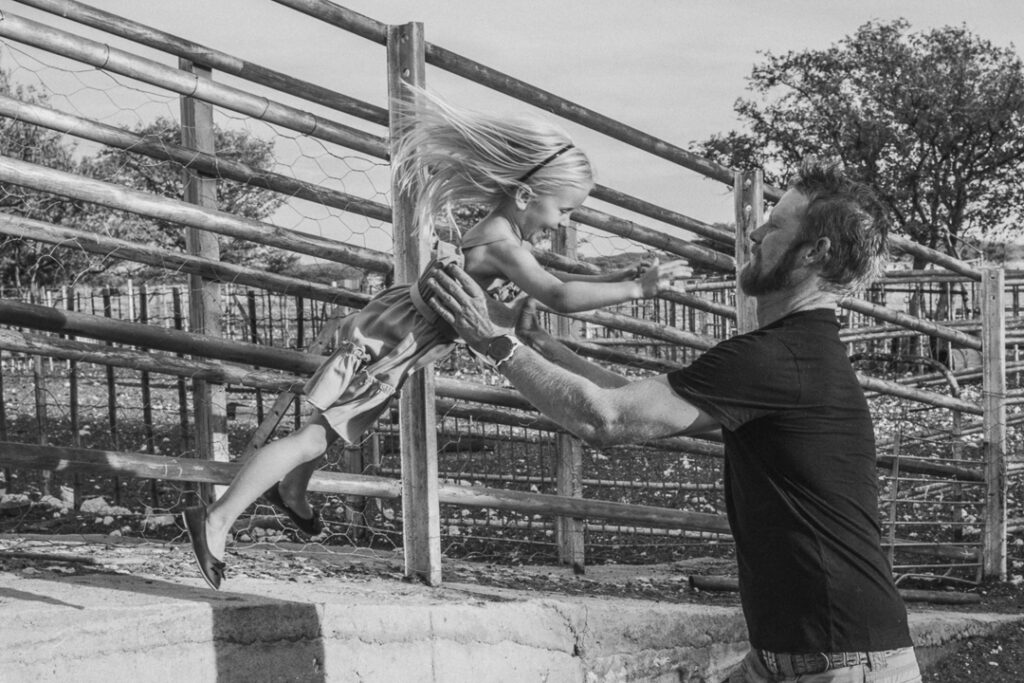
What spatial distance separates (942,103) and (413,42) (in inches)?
943

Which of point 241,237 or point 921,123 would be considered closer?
point 241,237

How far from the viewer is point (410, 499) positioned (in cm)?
437

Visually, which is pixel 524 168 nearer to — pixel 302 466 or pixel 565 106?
pixel 302 466

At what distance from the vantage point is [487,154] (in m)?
3.43

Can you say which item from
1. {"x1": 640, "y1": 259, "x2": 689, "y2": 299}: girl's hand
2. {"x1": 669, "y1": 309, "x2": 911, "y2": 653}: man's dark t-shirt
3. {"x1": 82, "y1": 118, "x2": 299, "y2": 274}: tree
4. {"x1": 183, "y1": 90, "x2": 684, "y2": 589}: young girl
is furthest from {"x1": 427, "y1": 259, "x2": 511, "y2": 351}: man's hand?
{"x1": 82, "y1": 118, "x2": 299, "y2": 274}: tree

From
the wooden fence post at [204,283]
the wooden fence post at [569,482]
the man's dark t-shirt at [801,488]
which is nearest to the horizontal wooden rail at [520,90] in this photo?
the wooden fence post at [204,283]

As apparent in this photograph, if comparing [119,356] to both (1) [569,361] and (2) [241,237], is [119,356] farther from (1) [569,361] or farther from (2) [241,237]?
(1) [569,361]

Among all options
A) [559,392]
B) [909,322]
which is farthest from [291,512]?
[909,322]

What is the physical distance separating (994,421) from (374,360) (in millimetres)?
5064

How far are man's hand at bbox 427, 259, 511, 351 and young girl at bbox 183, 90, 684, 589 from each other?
0.66 meters

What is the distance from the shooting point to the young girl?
3400 mm

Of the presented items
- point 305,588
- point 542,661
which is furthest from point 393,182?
point 542,661

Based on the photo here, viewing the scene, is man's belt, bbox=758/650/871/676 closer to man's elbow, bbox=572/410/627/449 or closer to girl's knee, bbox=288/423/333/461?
man's elbow, bbox=572/410/627/449

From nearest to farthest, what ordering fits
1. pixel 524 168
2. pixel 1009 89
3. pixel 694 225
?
pixel 524 168
pixel 694 225
pixel 1009 89
